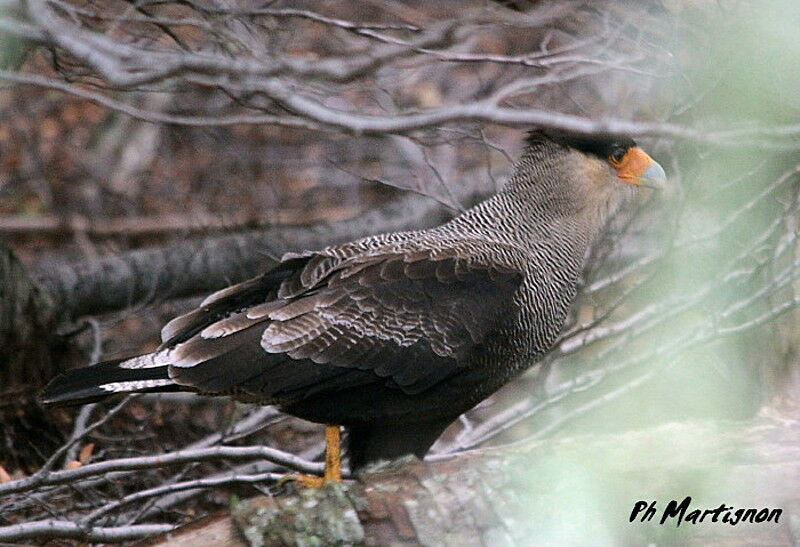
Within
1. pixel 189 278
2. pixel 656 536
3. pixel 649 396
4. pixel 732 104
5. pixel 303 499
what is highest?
pixel 732 104

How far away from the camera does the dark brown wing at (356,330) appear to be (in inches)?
156

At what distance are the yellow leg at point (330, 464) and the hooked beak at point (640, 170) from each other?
1659 mm

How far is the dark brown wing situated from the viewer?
3965 millimetres

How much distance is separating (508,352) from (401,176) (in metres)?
5.37

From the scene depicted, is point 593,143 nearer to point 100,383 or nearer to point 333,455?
point 333,455

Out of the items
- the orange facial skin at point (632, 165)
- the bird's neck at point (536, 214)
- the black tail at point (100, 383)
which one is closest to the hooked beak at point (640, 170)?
the orange facial skin at point (632, 165)

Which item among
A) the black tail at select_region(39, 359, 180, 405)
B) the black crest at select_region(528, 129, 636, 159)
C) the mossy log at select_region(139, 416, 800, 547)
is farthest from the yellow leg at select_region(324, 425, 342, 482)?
the black crest at select_region(528, 129, 636, 159)

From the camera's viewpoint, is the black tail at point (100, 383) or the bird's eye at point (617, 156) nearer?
the black tail at point (100, 383)

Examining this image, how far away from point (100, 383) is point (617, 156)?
2312mm

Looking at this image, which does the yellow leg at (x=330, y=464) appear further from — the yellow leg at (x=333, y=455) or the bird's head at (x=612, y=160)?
the bird's head at (x=612, y=160)

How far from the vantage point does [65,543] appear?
4285 mm

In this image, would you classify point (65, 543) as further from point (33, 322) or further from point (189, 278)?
point (189, 278)

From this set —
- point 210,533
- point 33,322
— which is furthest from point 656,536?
point 33,322

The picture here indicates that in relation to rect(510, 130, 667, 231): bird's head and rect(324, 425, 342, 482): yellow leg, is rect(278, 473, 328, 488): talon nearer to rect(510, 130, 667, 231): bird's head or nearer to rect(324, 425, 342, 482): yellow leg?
rect(324, 425, 342, 482): yellow leg
